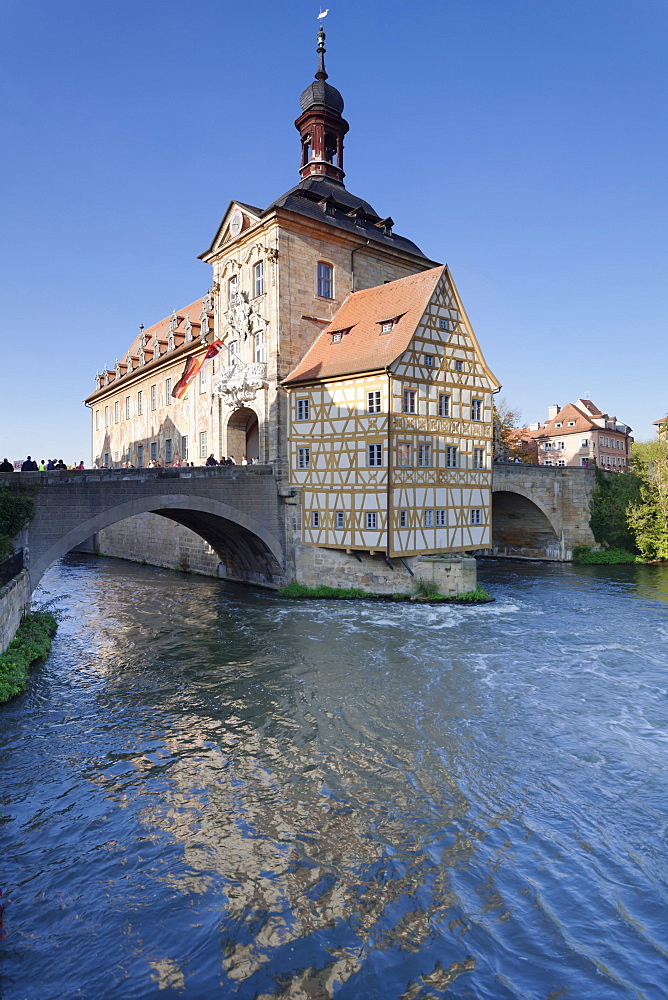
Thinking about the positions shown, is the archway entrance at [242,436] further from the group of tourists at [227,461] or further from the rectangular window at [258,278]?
the rectangular window at [258,278]

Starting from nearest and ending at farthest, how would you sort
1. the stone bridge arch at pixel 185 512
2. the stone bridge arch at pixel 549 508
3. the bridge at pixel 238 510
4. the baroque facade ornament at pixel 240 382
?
the stone bridge arch at pixel 185 512, the bridge at pixel 238 510, the baroque facade ornament at pixel 240 382, the stone bridge arch at pixel 549 508

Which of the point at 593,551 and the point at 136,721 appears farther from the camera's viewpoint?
the point at 593,551

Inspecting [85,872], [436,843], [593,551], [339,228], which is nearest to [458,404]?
[339,228]

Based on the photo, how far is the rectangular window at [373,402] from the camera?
20688mm

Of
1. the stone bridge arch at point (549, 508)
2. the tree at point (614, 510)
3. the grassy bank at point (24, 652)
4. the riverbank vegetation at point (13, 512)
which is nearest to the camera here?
the grassy bank at point (24, 652)

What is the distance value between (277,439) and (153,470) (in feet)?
17.2

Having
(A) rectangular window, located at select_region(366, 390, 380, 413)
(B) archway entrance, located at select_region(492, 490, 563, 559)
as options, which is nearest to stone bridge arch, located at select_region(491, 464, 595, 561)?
(B) archway entrance, located at select_region(492, 490, 563, 559)

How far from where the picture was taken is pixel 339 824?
7785mm

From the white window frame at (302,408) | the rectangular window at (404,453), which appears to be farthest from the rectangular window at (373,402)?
the white window frame at (302,408)

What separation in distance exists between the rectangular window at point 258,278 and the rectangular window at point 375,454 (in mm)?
7831

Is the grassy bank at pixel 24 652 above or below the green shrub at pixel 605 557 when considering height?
below

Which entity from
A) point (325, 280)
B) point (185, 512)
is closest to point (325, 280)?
point (325, 280)

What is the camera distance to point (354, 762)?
31.3 ft

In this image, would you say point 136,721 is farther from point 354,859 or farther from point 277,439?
point 277,439
